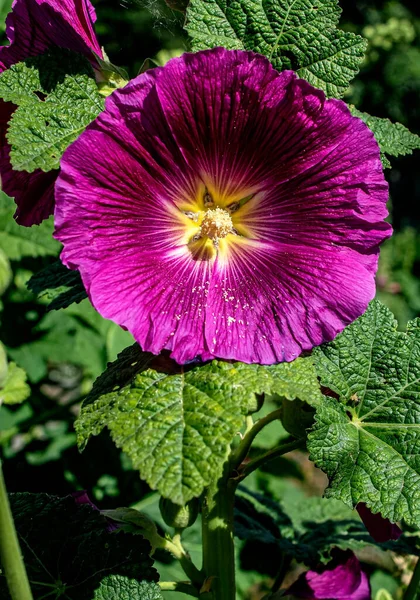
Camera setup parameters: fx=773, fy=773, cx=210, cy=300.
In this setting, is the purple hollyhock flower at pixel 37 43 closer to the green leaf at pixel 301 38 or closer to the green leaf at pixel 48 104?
the green leaf at pixel 48 104

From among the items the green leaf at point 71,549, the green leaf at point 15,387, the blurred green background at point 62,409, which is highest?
the green leaf at point 71,549

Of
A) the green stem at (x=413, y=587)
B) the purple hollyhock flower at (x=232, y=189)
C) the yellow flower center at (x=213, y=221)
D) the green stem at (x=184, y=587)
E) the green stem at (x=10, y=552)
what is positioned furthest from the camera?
the green stem at (x=413, y=587)

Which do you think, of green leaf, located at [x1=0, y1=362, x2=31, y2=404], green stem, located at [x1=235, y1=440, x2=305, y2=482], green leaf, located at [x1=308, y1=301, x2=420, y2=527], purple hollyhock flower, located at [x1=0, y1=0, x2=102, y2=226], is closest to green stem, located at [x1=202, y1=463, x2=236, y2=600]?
green stem, located at [x1=235, y1=440, x2=305, y2=482]

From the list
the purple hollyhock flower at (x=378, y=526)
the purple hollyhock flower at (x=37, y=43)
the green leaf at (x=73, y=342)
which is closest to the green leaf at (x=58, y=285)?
the purple hollyhock flower at (x=37, y=43)

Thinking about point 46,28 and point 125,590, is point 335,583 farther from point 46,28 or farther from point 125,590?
point 46,28

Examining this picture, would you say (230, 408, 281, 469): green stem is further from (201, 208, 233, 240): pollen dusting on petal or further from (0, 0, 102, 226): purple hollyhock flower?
(0, 0, 102, 226): purple hollyhock flower
